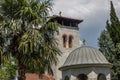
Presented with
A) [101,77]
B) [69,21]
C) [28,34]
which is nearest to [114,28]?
[69,21]

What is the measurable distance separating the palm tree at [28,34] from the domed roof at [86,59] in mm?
10551

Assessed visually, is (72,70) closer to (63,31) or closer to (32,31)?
(32,31)

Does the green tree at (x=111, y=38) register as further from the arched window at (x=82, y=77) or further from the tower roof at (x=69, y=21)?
the arched window at (x=82, y=77)

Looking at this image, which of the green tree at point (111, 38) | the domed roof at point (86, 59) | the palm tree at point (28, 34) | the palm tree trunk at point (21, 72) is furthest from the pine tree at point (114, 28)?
the palm tree trunk at point (21, 72)

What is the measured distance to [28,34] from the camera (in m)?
20.4

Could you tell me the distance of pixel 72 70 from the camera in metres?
32.3

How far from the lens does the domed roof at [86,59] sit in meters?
31.8

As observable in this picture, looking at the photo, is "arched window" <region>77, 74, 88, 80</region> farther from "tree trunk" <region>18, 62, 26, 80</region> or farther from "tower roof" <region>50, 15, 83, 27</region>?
"tower roof" <region>50, 15, 83, 27</region>

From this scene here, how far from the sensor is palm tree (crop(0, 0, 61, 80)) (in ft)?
66.9

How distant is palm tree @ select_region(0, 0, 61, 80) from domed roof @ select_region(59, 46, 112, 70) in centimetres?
1055

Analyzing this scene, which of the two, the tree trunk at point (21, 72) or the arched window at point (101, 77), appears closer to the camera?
the tree trunk at point (21, 72)

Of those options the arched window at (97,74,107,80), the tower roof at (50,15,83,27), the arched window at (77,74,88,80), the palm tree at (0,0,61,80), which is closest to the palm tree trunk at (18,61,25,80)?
the palm tree at (0,0,61,80)

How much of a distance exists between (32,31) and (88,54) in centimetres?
1321

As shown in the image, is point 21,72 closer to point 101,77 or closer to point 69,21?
point 101,77
